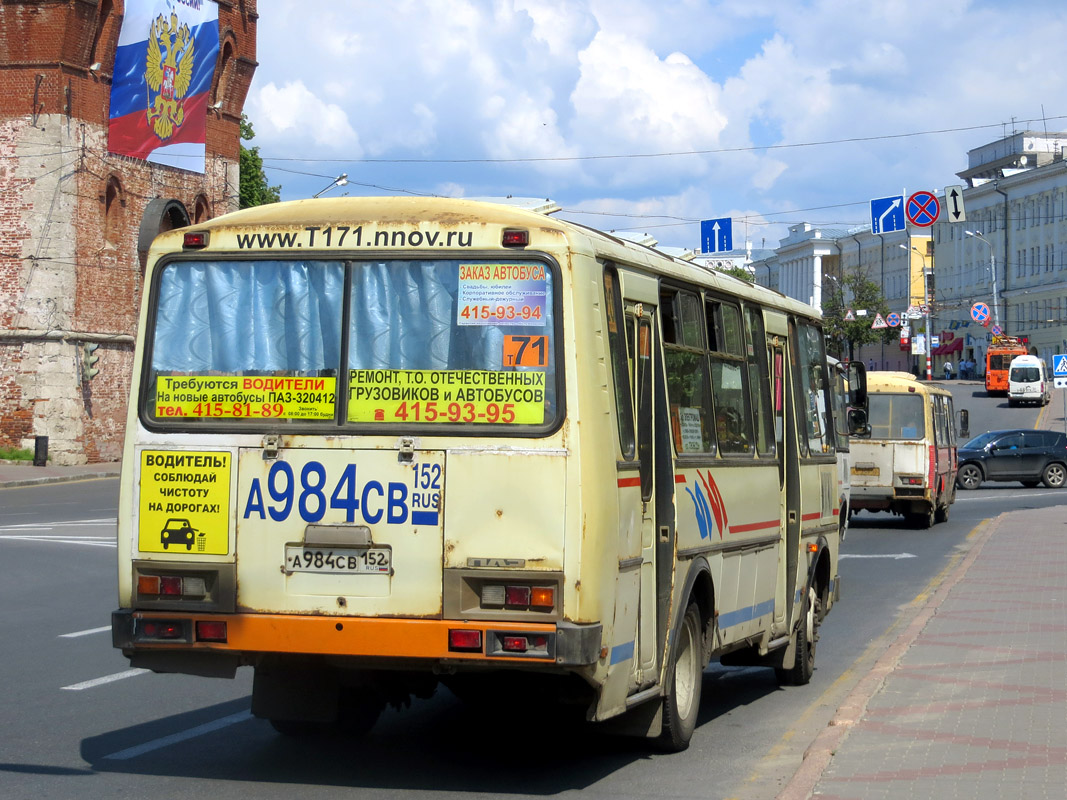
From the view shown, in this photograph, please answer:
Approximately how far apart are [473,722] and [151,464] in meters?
2.83

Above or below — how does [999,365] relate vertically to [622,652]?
above

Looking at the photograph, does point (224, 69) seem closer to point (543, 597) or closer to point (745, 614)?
point (745, 614)

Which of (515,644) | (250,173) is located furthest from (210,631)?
(250,173)

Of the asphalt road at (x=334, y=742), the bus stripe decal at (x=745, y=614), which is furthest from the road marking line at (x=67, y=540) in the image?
the bus stripe decal at (x=745, y=614)

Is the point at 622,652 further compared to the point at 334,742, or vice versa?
the point at 334,742

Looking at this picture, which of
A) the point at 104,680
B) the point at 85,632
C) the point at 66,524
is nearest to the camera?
the point at 104,680

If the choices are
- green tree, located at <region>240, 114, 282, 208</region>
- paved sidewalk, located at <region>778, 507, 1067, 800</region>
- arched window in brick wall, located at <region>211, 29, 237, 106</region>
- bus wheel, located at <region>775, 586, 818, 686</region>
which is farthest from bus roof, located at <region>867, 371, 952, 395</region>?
green tree, located at <region>240, 114, 282, 208</region>

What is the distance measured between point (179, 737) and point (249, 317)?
8.31 ft

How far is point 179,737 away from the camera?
A: 326 inches

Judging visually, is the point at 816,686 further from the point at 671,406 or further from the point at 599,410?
the point at 599,410

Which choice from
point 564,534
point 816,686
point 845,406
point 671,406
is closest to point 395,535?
point 564,534

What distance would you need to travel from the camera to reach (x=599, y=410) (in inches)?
266

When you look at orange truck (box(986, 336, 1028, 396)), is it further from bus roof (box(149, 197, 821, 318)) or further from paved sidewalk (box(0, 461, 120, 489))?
bus roof (box(149, 197, 821, 318))

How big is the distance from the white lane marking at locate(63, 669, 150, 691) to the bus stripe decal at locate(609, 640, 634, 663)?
434 centimetres
